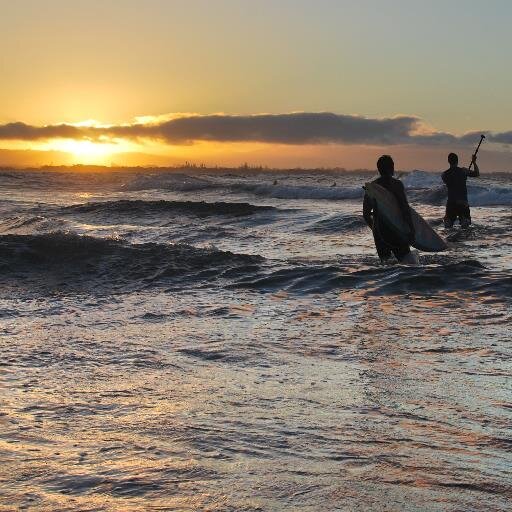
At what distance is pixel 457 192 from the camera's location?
617 inches

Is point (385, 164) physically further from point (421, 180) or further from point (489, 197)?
point (421, 180)

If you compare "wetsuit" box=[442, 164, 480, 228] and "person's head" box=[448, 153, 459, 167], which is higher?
"person's head" box=[448, 153, 459, 167]

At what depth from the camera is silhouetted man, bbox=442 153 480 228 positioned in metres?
15.4

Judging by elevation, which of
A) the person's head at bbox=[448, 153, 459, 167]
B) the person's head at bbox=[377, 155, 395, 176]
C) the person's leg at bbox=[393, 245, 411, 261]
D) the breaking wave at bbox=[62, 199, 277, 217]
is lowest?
the person's leg at bbox=[393, 245, 411, 261]

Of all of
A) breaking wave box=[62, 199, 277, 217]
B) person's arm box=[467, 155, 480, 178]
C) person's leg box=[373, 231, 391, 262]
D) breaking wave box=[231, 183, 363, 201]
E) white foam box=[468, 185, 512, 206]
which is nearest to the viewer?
person's leg box=[373, 231, 391, 262]

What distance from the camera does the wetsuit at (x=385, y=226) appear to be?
10.3m

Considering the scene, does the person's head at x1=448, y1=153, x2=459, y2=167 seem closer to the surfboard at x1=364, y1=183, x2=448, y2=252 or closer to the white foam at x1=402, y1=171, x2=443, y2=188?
the surfboard at x1=364, y1=183, x2=448, y2=252

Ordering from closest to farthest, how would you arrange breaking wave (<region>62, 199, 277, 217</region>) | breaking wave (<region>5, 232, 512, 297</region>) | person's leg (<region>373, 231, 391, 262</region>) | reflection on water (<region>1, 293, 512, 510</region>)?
reflection on water (<region>1, 293, 512, 510</region>), breaking wave (<region>5, 232, 512, 297</region>), person's leg (<region>373, 231, 391, 262</region>), breaking wave (<region>62, 199, 277, 217</region>)

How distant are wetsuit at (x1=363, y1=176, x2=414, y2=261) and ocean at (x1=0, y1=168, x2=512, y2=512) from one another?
35 centimetres

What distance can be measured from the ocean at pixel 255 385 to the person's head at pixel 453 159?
12.7 ft

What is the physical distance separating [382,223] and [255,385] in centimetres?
583

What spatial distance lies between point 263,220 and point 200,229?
2987 mm

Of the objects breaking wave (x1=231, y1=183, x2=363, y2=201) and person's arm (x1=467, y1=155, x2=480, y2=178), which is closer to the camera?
person's arm (x1=467, y1=155, x2=480, y2=178)

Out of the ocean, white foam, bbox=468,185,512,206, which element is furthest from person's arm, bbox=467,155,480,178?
white foam, bbox=468,185,512,206
